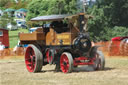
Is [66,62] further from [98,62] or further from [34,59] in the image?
[34,59]

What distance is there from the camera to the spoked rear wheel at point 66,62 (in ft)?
43.0

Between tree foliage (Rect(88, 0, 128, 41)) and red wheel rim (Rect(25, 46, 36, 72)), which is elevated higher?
tree foliage (Rect(88, 0, 128, 41))

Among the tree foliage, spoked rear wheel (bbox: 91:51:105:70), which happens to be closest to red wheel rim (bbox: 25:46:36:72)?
spoked rear wheel (bbox: 91:51:105:70)

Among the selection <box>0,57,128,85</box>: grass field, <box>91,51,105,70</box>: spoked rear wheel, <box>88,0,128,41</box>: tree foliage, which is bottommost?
<box>0,57,128,85</box>: grass field

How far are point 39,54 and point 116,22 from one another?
2636 centimetres

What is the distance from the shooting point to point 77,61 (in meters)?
13.8

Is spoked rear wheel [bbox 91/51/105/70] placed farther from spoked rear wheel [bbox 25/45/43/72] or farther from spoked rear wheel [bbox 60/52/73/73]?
spoked rear wheel [bbox 25/45/43/72]

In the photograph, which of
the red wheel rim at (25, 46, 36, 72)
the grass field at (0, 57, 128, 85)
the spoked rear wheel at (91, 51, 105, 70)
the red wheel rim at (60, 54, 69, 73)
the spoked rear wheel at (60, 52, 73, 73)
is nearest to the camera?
the grass field at (0, 57, 128, 85)

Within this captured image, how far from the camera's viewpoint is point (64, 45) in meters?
13.7

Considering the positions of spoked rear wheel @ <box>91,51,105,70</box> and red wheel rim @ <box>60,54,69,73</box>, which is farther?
spoked rear wheel @ <box>91,51,105,70</box>

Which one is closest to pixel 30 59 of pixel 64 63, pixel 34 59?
pixel 34 59

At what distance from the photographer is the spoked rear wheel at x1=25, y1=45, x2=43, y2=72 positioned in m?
14.5

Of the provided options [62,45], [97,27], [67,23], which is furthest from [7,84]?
[97,27]

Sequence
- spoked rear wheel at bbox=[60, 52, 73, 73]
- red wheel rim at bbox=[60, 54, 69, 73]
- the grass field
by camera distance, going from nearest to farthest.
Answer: the grass field → spoked rear wheel at bbox=[60, 52, 73, 73] → red wheel rim at bbox=[60, 54, 69, 73]
